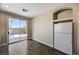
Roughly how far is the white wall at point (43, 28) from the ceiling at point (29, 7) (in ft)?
0.48

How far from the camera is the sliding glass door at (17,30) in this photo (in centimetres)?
202

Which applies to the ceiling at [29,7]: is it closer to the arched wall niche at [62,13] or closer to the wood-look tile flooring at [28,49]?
the arched wall niche at [62,13]

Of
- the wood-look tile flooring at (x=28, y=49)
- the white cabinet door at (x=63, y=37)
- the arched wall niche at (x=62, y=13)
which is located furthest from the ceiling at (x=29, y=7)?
the wood-look tile flooring at (x=28, y=49)

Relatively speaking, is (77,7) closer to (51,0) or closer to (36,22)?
(51,0)

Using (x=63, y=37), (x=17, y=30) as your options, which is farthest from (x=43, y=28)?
(x=17, y=30)

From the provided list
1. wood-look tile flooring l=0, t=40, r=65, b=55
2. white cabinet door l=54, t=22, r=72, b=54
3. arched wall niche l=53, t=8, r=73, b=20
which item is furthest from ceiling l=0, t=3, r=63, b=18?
wood-look tile flooring l=0, t=40, r=65, b=55

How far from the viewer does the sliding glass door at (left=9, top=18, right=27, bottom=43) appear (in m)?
2.02

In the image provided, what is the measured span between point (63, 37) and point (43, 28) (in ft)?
1.66

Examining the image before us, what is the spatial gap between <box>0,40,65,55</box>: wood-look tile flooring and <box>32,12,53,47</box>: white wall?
0.41 ft

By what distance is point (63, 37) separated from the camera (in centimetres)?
193

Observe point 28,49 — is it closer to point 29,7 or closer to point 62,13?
point 29,7

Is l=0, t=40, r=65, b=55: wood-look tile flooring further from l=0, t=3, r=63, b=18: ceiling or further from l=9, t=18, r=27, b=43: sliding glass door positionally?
l=0, t=3, r=63, b=18: ceiling

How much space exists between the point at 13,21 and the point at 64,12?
1.15 metres
